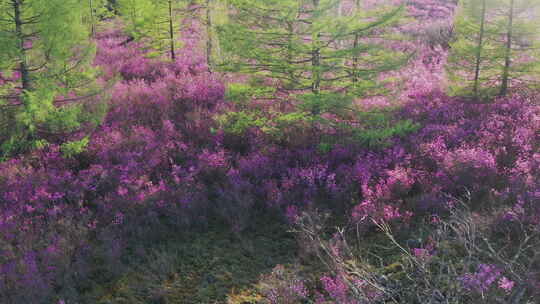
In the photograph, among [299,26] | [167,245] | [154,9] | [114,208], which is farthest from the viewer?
[154,9]

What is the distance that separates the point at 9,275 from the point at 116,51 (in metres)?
13.5

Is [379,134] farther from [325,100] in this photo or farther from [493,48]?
[493,48]

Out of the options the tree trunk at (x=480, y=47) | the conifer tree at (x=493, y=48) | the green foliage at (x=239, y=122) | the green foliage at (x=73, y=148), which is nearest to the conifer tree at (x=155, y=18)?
the green foliage at (x=73, y=148)

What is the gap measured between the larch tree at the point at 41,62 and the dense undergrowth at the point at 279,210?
624 mm

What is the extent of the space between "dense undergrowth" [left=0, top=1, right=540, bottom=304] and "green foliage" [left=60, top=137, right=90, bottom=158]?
46mm

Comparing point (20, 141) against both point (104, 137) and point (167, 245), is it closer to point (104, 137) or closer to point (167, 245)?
point (104, 137)

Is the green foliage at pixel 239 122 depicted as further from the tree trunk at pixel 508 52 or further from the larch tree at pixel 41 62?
the tree trunk at pixel 508 52

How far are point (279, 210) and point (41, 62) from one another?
20.0ft

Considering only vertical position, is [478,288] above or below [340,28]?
below

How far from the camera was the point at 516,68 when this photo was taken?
9.16 meters

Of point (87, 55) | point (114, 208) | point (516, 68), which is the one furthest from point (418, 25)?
point (114, 208)

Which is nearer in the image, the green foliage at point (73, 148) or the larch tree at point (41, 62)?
the larch tree at point (41, 62)

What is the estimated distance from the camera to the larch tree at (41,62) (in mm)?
7098

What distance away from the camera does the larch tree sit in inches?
279
